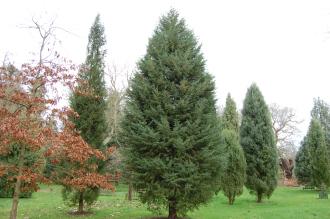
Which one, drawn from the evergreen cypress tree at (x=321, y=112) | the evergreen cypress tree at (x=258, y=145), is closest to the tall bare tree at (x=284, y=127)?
the evergreen cypress tree at (x=321, y=112)

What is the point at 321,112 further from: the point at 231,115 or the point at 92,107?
the point at 92,107

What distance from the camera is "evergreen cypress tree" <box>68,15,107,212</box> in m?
14.9

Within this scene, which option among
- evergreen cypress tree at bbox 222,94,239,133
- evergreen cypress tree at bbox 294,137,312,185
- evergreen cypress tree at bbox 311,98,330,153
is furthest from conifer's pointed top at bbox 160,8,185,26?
evergreen cypress tree at bbox 311,98,330,153

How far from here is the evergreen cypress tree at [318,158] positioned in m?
25.3

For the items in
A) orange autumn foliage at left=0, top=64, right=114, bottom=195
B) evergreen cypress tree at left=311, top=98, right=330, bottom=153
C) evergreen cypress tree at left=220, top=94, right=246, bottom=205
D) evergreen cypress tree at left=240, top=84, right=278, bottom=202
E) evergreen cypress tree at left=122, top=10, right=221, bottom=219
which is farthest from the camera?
evergreen cypress tree at left=311, top=98, right=330, bottom=153

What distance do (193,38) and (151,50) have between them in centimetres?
154

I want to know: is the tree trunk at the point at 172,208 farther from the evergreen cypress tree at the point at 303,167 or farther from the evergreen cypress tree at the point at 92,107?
the evergreen cypress tree at the point at 303,167

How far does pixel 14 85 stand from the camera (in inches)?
388

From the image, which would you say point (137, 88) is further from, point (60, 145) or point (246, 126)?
point (246, 126)

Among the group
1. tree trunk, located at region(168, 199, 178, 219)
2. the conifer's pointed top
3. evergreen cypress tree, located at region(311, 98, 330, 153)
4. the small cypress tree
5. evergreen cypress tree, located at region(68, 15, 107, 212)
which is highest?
evergreen cypress tree, located at region(311, 98, 330, 153)

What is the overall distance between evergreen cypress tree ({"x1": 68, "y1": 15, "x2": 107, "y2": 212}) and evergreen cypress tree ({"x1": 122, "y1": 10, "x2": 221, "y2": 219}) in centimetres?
386

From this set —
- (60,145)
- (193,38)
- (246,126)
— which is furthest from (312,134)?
(60,145)

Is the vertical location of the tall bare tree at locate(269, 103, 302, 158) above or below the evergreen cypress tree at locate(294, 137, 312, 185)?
above

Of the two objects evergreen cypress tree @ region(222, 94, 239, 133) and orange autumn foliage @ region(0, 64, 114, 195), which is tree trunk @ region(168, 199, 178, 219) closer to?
orange autumn foliage @ region(0, 64, 114, 195)
